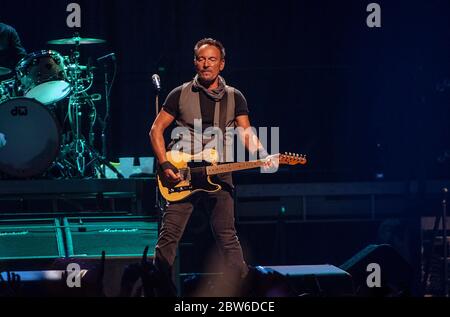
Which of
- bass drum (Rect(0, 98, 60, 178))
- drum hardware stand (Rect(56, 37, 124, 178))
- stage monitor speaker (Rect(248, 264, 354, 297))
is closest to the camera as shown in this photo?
stage monitor speaker (Rect(248, 264, 354, 297))

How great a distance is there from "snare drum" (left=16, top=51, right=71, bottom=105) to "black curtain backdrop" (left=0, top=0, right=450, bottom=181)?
1.79m

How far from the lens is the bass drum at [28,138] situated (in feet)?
24.3

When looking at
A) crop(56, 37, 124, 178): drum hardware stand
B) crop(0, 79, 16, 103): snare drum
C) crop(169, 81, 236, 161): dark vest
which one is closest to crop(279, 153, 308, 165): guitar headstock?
crop(169, 81, 236, 161): dark vest

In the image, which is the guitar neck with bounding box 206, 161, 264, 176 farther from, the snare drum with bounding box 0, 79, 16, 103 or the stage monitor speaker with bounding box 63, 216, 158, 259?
the snare drum with bounding box 0, 79, 16, 103

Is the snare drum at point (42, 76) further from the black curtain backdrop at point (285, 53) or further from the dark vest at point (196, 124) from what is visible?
the dark vest at point (196, 124)

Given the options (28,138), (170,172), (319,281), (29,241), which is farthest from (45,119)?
(319,281)

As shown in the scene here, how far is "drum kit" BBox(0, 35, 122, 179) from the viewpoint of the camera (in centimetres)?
743

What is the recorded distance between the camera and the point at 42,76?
7.80 m

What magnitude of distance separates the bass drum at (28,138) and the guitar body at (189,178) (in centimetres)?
216

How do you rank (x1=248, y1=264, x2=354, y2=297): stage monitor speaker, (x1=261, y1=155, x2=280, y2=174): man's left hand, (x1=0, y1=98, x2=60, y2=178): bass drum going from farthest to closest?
(x1=0, y1=98, x2=60, y2=178): bass drum, (x1=261, y1=155, x2=280, y2=174): man's left hand, (x1=248, y1=264, x2=354, y2=297): stage monitor speaker

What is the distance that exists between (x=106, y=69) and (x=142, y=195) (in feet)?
7.40

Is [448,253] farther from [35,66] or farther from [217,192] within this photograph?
[35,66]

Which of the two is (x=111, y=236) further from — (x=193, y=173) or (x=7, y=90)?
(x=7, y=90)
